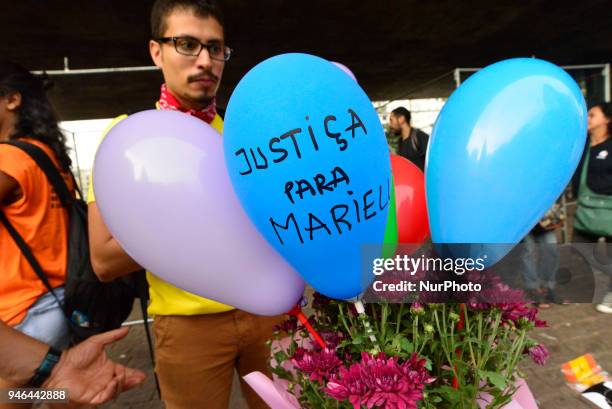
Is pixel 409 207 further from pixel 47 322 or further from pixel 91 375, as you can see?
pixel 47 322

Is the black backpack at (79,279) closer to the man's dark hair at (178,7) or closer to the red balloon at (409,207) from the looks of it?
the man's dark hair at (178,7)

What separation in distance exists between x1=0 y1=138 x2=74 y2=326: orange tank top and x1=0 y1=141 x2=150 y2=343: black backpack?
0.07 ft

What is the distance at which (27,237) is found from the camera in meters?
1.26

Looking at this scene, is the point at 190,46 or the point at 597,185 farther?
the point at 597,185

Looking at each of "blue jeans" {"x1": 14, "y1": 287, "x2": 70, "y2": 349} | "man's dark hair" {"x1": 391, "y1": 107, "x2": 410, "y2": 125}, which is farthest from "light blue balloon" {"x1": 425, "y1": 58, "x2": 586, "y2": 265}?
"man's dark hair" {"x1": 391, "y1": 107, "x2": 410, "y2": 125}

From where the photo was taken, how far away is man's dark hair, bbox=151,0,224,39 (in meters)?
1.06

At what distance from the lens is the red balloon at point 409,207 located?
784 millimetres

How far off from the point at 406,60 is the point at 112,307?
10.2 metres

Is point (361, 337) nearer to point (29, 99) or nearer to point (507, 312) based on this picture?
point (507, 312)

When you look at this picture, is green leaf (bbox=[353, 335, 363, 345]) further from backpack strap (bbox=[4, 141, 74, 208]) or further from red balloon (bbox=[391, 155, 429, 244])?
backpack strap (bbox=[4, 141, 74, 208])

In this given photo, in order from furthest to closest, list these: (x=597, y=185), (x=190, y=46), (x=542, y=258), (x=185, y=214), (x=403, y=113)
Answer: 1. (x=403, y=113)
2. (x=542, y=258)
3. (x=597, y=185)
4. (x=190, y=46)
5. (x=185, y=214)

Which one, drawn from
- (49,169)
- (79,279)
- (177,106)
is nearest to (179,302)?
(79,279)

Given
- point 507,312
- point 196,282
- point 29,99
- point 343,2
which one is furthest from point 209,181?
point 343,2

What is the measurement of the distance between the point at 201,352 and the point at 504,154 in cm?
95
